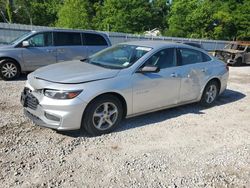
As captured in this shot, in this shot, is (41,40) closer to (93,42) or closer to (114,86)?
(93,42)

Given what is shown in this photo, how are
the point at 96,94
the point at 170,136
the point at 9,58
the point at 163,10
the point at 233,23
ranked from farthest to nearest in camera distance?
1. the point at 163,10
2. the point at 233,23
3. the point at 9,58
4. the point at 170,136
5. the point at 96,94

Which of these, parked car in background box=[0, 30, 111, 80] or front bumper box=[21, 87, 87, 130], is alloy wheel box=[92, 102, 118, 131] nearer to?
front bumper box=[21, 87, 87, 130]

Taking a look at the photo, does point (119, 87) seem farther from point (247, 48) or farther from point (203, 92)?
point (247, 48)

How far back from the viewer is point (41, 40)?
8898 mm

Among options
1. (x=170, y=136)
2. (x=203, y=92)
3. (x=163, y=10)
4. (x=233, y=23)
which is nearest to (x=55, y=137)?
(x=170, y=136)

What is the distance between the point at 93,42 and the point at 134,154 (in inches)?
259

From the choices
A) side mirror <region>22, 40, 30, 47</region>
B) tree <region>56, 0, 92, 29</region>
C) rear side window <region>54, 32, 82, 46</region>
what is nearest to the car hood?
side mirror <region>22, 40, 30, 47</region>

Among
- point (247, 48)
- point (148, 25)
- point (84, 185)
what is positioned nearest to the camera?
point (84, 185)

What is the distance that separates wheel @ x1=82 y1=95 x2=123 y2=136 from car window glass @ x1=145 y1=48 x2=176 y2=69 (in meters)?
1.04

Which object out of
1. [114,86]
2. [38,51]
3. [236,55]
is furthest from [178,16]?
[114,86]

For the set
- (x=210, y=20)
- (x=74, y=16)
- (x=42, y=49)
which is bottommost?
(x=42, y=49)

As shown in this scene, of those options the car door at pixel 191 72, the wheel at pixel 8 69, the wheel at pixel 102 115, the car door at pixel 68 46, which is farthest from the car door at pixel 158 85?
the wheel at pixel 8 69

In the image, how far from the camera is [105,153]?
406cm

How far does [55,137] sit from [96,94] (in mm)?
977
